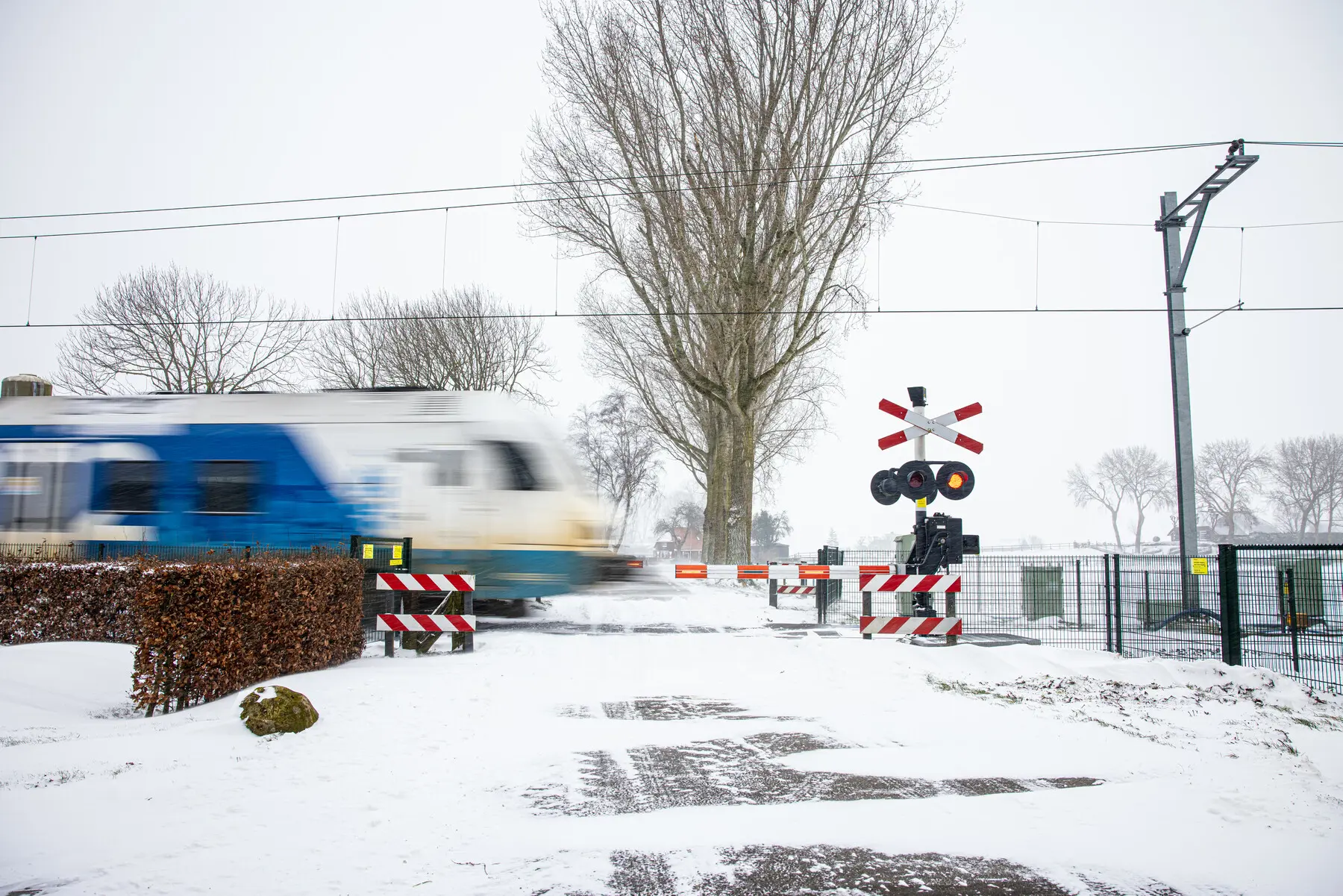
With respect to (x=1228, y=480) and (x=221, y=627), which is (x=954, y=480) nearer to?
(x=221, y=627)

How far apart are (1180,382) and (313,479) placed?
1508 cm

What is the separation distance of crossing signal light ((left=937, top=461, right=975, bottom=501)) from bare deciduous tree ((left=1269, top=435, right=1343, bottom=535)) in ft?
201

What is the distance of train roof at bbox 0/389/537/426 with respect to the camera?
538 inches

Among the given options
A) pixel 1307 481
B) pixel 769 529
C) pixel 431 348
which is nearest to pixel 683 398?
pixel 431 348

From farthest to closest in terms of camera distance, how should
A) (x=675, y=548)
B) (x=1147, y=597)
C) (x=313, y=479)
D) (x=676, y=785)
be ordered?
(x=675, y=548) < (x=313, y=479) < (x=1147, y=597) < (x=676, y=785)

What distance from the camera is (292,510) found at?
541 inches

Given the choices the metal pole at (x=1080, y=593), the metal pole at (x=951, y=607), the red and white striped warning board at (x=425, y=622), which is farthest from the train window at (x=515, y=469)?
the metal pole at (x=1080, y=593)

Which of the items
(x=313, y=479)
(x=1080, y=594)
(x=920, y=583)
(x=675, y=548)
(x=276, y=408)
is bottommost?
(x=675, y=548)

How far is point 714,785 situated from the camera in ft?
15.8

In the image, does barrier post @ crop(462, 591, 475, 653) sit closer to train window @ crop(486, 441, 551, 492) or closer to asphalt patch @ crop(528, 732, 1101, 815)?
train window @ crop(486, 441, 551, 492)

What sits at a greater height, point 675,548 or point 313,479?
point 313,479

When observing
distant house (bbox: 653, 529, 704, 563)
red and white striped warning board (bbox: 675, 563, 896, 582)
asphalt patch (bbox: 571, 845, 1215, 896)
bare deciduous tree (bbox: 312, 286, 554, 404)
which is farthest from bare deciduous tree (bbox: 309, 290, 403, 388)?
distant house (bbox: 653, 529, 704, 563)

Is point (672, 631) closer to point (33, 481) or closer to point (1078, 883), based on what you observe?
point (1078, 883)

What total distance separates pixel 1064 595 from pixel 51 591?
13.3m
